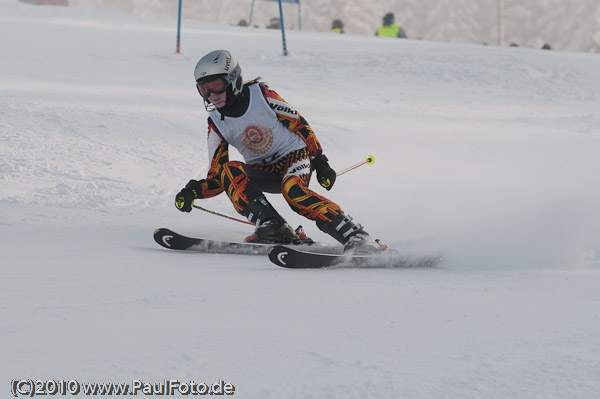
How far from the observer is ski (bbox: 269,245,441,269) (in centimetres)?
370

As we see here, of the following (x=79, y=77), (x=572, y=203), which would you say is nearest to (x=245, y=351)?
(x=572, y=203)

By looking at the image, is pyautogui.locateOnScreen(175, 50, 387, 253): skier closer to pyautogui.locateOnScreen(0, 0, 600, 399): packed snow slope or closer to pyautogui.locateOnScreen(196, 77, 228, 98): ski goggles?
pyautogui.locateOnScreen(196, 77, 228, 98): ski goggles

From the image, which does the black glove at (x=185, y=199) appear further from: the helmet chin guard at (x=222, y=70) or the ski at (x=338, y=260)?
the ski at (x=338, y=260)

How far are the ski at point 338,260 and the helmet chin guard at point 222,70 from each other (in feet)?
3.61

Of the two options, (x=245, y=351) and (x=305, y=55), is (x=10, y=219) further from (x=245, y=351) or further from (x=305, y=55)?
(x=305, y=55)

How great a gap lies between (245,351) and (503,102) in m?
10.00

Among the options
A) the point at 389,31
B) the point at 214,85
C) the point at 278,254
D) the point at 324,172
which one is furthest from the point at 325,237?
the point at 389,31

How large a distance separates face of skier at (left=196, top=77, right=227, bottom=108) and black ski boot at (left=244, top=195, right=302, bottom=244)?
62 centimetres

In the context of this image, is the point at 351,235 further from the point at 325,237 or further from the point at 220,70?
the point at 220,70

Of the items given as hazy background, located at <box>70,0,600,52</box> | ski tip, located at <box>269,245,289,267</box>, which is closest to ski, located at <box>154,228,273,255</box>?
ski tip, located at <box>269,245,289,267</box>

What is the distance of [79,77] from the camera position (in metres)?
10.9

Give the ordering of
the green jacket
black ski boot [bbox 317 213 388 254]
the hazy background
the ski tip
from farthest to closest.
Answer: the hazy background
the green jacket
black ski boot [bbox 317 213 388 254]
the ski tip

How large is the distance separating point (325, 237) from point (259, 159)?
2.57ft

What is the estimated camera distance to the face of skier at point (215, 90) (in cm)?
439
